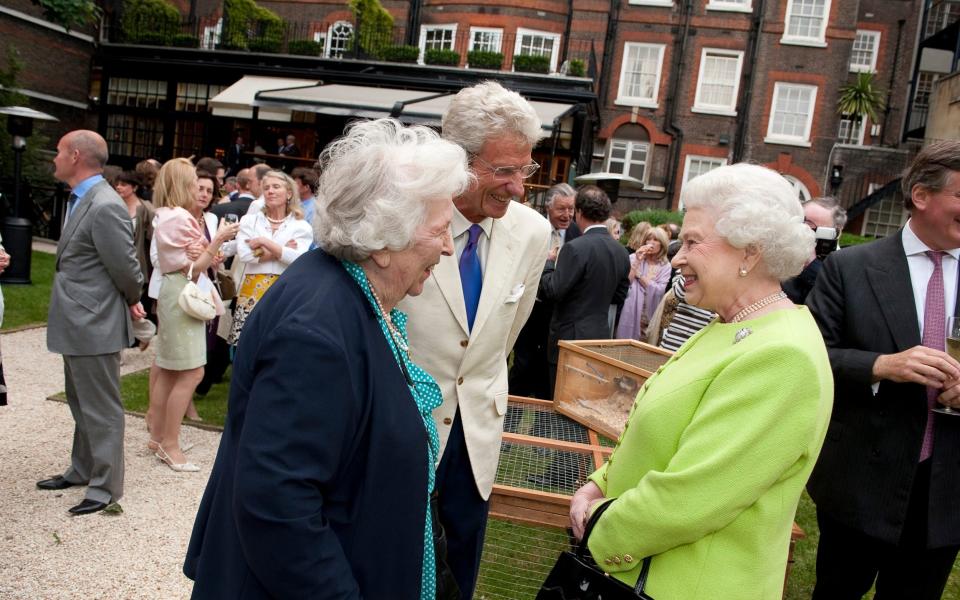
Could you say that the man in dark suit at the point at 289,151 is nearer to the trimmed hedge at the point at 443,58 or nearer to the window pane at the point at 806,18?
the trimmed hedge at the point at 443,58

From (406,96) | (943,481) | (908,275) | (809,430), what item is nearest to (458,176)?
(809,430)

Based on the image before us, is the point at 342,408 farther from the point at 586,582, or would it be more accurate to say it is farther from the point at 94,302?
the point at 94,302

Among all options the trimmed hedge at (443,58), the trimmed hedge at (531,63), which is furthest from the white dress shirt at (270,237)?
the trimmed hedge at (443,58)

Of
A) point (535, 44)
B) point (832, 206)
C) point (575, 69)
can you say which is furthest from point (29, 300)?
point (535, 44)

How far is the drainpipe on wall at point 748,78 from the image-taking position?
70.9ft

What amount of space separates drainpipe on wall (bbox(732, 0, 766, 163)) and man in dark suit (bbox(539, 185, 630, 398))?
18.7 m

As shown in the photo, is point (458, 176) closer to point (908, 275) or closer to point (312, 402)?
point (312, 402)

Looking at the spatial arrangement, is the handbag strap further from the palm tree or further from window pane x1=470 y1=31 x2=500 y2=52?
the palm tree

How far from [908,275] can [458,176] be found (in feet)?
6.06

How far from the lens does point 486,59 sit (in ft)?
60.5

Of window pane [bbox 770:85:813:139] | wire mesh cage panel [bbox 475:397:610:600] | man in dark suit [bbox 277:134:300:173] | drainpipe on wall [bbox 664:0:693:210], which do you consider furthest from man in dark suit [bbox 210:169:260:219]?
window pane [bbox 770:85:813:139]

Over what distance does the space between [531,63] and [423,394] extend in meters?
17.5

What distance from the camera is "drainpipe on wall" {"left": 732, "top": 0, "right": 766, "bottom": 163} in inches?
851

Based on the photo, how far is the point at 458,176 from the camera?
5.43ft
